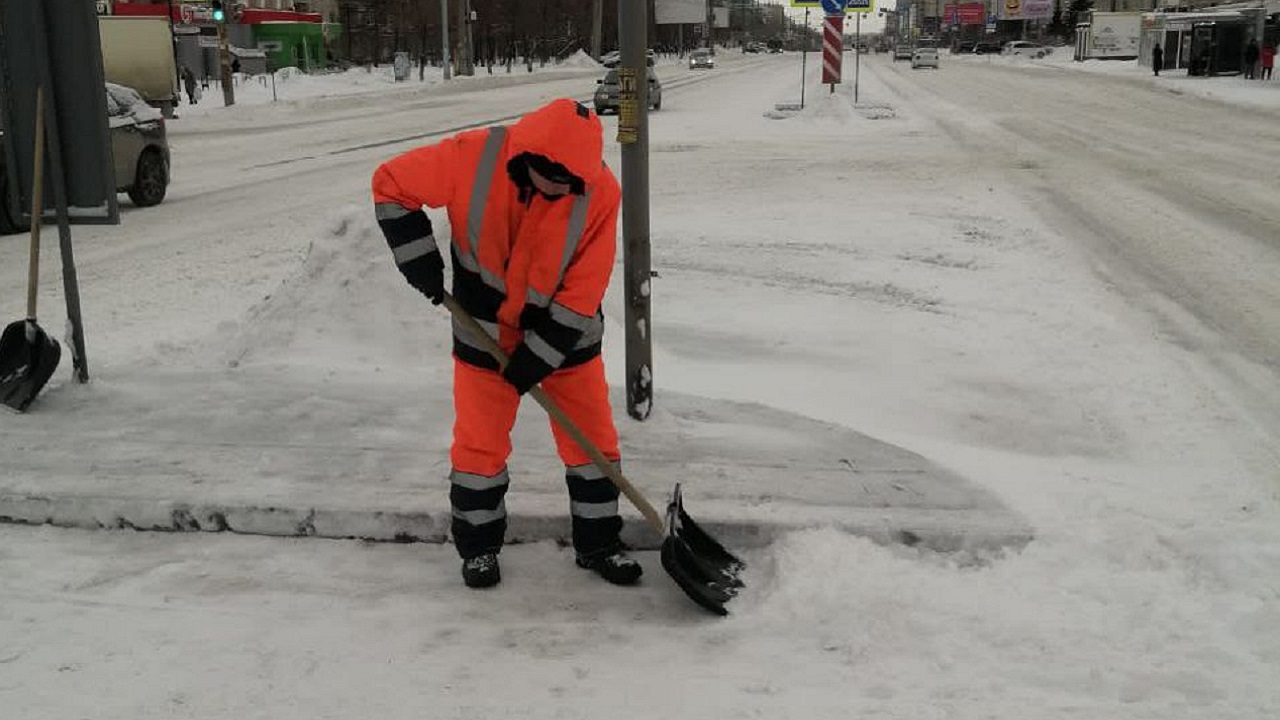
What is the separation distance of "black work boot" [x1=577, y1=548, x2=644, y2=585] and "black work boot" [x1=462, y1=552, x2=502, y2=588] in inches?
12.1

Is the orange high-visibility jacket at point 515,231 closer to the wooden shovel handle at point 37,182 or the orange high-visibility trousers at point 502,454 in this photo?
the orange high-visibility trousers at point 502,454

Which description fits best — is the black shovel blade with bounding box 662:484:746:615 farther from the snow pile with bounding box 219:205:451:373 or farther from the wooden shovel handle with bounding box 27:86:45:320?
the wooden shovel handle with bounding box 27:86:45:320

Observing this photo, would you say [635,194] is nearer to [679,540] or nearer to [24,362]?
[679,540]

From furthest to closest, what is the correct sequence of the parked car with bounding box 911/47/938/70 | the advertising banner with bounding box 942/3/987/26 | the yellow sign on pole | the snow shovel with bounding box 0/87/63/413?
the advertising banner with bounding box 942/3/987/26 → the parked car with bounding box 911/47/938/70 → the snow shovel with bounding box 0/87/63/413 → the yellow sign on pole

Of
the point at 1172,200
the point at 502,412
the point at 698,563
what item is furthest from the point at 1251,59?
the point at 502,412

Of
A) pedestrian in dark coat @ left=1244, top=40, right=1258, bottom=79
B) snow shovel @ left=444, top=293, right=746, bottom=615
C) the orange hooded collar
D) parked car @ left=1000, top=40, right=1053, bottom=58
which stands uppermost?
parked car @ left=1000, top=40, right=1053, bottom=58

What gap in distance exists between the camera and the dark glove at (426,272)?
345cm

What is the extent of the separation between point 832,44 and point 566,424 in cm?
2352

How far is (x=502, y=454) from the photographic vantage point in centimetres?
364

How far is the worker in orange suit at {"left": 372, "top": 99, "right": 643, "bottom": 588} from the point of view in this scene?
3334 mm

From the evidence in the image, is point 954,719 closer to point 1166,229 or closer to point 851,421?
point 851,421

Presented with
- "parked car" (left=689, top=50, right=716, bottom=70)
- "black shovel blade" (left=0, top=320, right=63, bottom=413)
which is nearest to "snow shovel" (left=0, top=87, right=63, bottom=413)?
"black shovel blade" (left=0, top=320, right=63, bottom=413)

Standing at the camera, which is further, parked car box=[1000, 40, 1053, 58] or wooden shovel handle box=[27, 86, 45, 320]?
parked car box=[1000, 40, 1053, 58]

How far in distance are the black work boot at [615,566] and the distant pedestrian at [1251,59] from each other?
43.0 m
